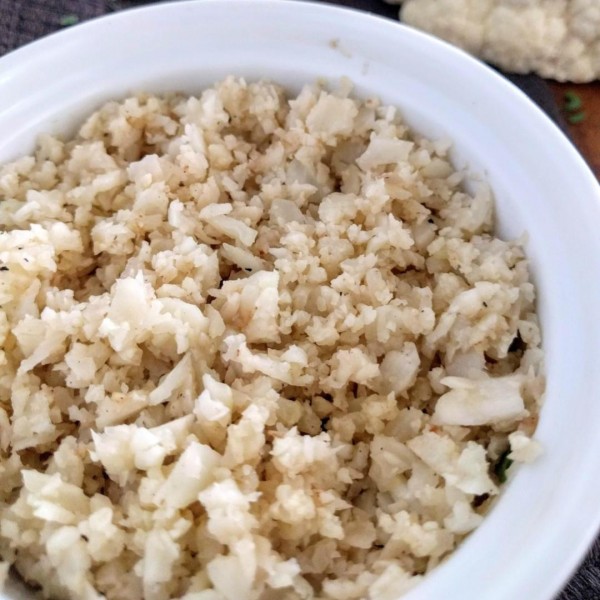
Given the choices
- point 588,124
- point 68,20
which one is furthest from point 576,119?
point 68,20

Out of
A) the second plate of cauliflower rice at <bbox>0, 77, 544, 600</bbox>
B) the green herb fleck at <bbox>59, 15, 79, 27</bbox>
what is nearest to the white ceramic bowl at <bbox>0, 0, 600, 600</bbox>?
the second plate of cauliflower rice at <bbox>0, 77, 544, 600</bbox>

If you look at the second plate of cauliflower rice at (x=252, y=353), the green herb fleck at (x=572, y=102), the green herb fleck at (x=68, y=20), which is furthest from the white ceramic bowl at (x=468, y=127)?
the green herb fleck at (x=572, y=102)

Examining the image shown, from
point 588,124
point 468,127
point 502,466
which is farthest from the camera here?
point 588,124

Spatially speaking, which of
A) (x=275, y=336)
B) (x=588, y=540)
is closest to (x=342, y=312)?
(x=275, y=336)

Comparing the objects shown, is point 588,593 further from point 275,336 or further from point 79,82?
point 79,82

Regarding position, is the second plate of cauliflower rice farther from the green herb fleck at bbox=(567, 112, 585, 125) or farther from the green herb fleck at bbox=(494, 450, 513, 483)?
the green herb fleck at bbox=(567, 112, 585, 125)

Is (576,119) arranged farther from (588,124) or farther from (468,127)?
(468,127)
